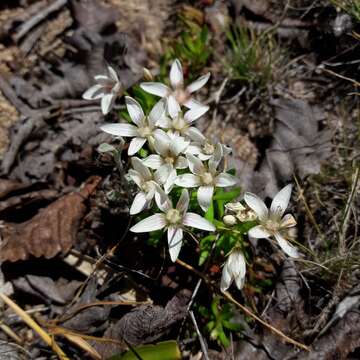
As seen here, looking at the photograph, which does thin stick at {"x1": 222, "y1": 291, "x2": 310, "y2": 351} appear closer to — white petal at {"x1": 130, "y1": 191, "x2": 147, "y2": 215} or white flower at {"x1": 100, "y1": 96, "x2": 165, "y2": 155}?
white petal at {"x1": 130, "y1": 191, "x2": 147, "y2": 215}

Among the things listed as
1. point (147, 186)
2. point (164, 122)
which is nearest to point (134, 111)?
point (164, 122)

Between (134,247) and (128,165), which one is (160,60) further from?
(134,247)

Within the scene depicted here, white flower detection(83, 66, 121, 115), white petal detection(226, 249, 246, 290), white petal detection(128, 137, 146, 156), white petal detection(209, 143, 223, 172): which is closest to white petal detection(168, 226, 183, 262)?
white petal detection(226, 249, 246, 290)

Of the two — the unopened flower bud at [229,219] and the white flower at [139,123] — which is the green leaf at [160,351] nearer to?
the unopened flower bud at [229,219]

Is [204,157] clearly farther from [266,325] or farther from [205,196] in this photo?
[266,325]

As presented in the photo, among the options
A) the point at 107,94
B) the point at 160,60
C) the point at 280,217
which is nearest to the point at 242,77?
the point at 160,60

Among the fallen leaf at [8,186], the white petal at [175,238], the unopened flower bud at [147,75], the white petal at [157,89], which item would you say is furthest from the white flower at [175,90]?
the fallen leaf at [8,186]
